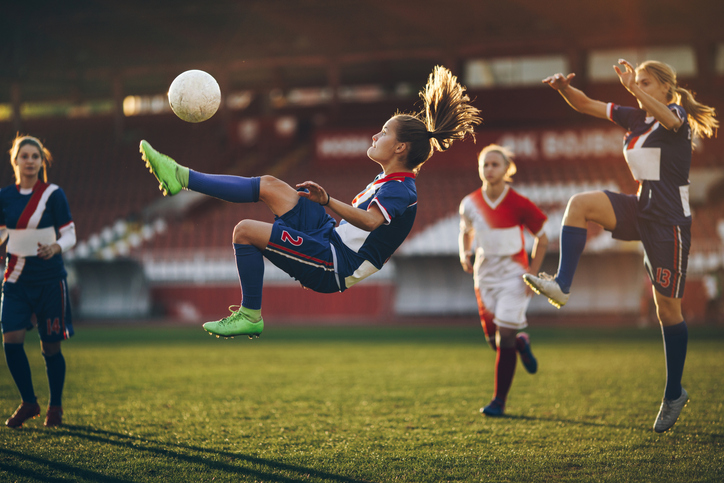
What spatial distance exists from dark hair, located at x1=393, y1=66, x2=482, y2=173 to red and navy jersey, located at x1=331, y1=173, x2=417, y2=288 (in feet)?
0.84

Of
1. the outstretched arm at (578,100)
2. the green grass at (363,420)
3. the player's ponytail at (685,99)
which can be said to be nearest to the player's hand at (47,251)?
the green grass at (363,420)

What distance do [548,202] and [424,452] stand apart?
14422 millimetres

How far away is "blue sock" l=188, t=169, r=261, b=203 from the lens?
366 cm

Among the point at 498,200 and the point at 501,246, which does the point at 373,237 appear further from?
the point at 498,200

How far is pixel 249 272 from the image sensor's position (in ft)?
12.4

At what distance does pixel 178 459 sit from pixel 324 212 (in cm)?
170

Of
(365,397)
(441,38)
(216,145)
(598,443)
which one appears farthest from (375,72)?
(598,443)

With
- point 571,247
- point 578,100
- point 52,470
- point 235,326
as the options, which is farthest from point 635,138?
point 52,470

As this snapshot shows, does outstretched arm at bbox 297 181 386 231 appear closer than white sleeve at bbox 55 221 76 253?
Yes

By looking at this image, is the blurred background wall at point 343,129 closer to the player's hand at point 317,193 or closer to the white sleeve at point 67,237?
the white sleeve at point 67,237

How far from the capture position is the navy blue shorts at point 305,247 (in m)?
3.79

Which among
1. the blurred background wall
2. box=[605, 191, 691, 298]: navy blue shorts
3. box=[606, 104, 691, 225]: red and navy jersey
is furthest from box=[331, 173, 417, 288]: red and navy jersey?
the blurred background wall

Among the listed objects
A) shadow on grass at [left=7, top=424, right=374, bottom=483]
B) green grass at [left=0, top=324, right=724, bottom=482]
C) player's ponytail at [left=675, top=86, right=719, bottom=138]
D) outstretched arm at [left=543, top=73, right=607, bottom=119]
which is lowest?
green grass at [left=0, top=324, right=724, bottom=482]

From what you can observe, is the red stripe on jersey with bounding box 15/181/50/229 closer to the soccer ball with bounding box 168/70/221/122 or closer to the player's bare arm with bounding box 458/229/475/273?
the soccer ball with bounding box 168/70/221/122
